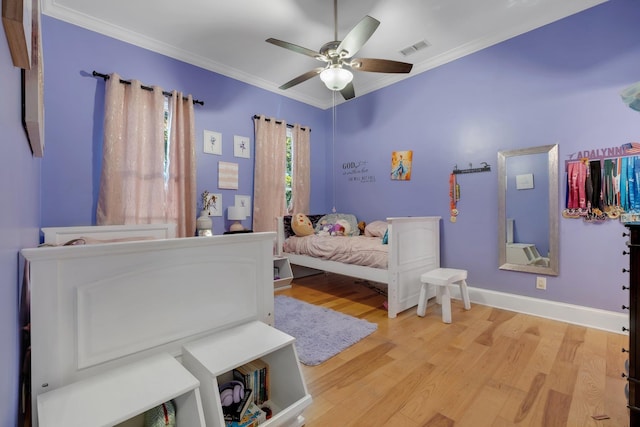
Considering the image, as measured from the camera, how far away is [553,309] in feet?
8.13

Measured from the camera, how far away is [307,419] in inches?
51.9

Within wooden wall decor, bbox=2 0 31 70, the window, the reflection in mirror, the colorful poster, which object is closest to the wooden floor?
the reflection in mirror

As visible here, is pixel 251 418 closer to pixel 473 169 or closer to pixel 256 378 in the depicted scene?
pixel 256 378

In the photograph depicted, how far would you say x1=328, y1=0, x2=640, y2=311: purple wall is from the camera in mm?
2242

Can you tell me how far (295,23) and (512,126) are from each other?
233 cm

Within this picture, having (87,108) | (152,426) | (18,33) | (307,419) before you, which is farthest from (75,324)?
(87,108)

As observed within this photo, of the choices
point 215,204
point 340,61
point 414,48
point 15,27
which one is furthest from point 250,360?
point 414,48

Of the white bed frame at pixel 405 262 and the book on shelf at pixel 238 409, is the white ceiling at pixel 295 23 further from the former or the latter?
the book on shelf at pixel 238 409

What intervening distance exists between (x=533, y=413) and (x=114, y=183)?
3.50 metres

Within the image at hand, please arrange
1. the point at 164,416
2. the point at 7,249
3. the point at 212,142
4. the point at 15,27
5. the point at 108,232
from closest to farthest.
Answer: the point at 15,27 < the point at 7,249 < the point at 164,416 < the point at 108,232 < the point at 212,142

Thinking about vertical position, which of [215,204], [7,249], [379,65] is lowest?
[7,249]

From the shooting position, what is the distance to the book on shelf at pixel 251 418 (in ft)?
3.63

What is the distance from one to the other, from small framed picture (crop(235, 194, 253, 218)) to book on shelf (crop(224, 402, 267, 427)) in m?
2.68

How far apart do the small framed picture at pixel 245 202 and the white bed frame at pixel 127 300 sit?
2.38 meters
